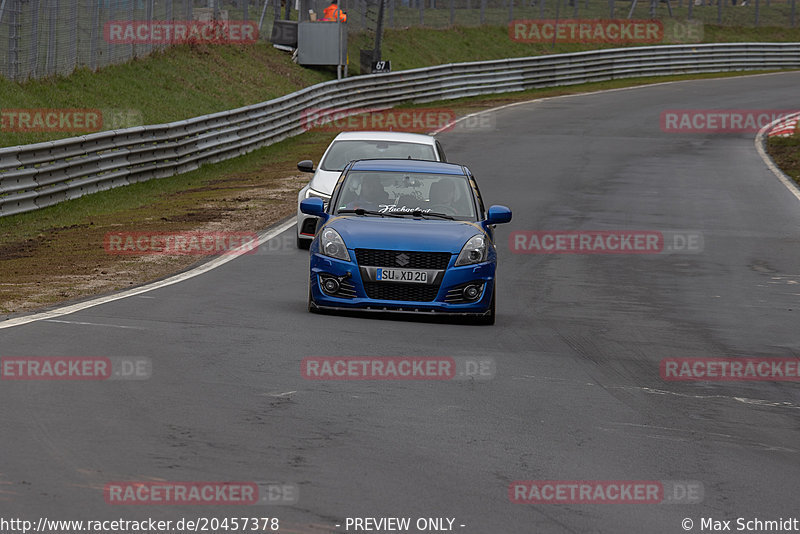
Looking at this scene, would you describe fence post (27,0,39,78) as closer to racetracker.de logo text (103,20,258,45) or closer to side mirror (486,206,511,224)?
racetracker.de logo text (103,20,258,45)

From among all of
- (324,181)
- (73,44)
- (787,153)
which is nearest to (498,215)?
(324,181)

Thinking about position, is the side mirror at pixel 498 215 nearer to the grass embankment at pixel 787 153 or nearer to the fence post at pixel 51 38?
the grass embankment at pixel 787 153

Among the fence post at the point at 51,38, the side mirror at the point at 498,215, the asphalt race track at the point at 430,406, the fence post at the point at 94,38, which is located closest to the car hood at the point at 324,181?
the asphalt race track at the point at 430,406

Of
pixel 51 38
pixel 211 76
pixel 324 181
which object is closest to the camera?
pixel 324 181

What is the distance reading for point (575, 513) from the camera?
604 centimetres

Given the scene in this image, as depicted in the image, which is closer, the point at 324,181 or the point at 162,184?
the point at 324,181

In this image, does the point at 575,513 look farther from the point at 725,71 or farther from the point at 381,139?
the point at 725,71

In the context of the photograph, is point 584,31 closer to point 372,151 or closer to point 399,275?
point 372,151

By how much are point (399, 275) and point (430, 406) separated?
3.62 meters

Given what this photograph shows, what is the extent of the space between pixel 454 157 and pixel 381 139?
1157cm

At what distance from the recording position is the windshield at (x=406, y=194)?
1284cm

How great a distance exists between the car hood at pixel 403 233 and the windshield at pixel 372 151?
574 centimetres

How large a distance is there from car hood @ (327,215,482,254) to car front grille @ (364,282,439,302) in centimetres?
35

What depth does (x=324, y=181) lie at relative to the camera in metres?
17.5
